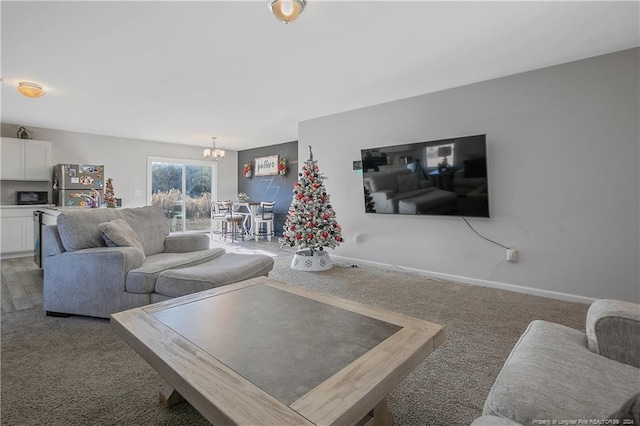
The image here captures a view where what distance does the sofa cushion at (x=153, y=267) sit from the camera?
2377 millimetres

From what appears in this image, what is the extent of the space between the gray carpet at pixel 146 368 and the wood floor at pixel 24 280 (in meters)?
0.37

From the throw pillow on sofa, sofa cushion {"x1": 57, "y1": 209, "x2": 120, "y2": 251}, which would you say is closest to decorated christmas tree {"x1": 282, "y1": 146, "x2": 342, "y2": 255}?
the throw pillow on sofa

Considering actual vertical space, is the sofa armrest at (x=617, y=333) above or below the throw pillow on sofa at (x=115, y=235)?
below

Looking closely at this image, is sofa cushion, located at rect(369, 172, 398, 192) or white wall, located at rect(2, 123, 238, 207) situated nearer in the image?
sofa cushion, located at rect(369, 172, 398, 192)

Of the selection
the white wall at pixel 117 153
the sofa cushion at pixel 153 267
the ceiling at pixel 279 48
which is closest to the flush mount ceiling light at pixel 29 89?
A: the ceiling at pixel 279 48

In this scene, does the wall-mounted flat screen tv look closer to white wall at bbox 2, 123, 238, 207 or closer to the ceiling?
the ceiling

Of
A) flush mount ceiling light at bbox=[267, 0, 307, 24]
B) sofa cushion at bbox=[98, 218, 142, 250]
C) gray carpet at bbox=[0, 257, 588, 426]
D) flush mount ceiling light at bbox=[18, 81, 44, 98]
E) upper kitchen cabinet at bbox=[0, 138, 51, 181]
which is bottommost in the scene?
gray carpet at bbox=[0, 257, 588, 426]

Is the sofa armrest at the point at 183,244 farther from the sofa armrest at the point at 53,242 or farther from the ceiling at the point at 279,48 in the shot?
the ceiling at the point at 279,48

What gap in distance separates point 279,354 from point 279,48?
2.63 meters

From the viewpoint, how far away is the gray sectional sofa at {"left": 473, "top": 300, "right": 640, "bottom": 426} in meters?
0.83

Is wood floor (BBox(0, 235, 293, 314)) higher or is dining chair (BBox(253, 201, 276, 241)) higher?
dining chair (BBox(253, 201, 276, 241))

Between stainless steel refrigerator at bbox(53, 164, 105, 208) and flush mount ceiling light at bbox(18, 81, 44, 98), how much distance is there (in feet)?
6.77

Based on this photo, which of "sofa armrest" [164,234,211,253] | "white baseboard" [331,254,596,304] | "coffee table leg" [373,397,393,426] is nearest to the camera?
"coffee table leg" [373,397,393,426]

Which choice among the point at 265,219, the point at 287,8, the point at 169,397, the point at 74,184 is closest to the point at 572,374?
the point at 169,397
